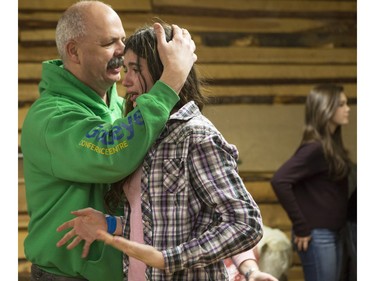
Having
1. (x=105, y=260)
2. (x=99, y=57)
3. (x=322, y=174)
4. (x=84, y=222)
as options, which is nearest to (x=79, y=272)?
(x=105, y=260)

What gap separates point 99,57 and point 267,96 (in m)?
4.04

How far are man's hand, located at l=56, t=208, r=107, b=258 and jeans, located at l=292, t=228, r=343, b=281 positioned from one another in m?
3.10

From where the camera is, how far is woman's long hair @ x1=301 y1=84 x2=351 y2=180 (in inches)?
210

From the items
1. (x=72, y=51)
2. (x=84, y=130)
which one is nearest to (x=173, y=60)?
(x=84, y=130)

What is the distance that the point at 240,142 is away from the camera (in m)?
6.70

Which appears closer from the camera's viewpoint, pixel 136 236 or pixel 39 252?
pixel 136 236

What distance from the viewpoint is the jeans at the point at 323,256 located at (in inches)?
207

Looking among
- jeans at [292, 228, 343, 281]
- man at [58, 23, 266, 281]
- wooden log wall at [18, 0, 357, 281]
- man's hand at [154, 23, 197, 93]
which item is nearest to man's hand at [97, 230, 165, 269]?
man at [58, 23, 266, 281]

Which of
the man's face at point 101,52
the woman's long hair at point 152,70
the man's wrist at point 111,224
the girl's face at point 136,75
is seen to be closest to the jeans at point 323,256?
the man's face at point 101,52

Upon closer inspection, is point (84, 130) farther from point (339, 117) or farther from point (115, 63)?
point (339, 117)

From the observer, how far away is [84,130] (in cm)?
242

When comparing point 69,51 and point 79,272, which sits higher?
point 69,51

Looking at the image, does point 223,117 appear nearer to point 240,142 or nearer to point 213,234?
point 240,142

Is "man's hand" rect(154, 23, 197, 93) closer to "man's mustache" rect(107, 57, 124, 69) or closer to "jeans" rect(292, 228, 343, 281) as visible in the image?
"man's mustache" rect(107, 57, 124, 69)
